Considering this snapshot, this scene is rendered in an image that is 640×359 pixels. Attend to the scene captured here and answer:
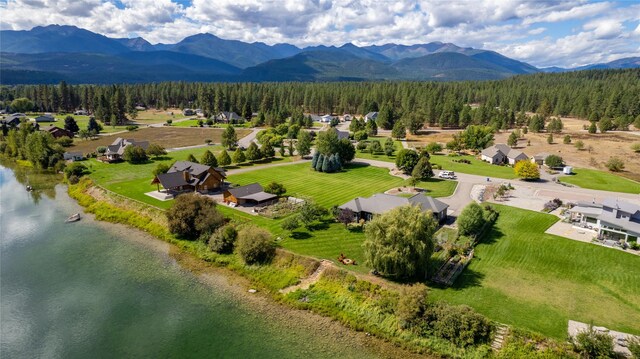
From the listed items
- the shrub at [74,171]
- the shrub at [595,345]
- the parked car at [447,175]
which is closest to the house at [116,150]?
the shrub at [74,171]

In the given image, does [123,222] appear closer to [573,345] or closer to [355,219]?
[355,219]

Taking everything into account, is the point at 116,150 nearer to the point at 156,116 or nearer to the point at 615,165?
the point at 156,116

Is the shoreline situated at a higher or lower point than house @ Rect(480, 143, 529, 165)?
lower

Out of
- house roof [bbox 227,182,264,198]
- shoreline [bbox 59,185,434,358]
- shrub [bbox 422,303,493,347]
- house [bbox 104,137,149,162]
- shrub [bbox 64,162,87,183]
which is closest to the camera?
shrub [bbox 422,303,493,347]

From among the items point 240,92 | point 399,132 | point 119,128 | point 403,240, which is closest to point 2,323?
point 403,240

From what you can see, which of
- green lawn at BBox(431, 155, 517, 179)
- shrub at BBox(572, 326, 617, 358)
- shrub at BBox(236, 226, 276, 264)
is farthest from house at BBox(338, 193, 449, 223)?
green lawn at BBox(431, 155, 517, 179)

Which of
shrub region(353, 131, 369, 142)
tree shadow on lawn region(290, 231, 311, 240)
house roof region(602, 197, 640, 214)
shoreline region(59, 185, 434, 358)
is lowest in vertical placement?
shoreline region(59, 185, 434, 358)

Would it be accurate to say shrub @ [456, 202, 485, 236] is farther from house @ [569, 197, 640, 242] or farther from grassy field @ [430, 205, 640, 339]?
house @ [569, 197, 640, 242]
